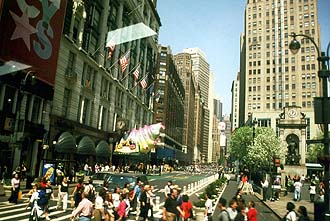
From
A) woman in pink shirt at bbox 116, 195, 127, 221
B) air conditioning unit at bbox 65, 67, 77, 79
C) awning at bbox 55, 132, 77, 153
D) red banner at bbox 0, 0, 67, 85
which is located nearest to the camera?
woman in pink shirt at bbox 116, 195, 127, 221

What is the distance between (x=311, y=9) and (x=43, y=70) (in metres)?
Result: 113

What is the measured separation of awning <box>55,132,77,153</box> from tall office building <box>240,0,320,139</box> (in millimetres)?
91069

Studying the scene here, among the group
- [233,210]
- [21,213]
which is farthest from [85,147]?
[233,210]

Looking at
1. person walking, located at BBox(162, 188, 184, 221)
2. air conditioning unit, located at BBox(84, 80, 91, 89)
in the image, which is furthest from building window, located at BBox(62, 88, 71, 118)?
person walking, located at BBox(162, 188, 184, 221)

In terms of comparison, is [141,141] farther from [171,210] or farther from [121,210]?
[171,210]

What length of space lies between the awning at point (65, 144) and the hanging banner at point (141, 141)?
45.4 feet

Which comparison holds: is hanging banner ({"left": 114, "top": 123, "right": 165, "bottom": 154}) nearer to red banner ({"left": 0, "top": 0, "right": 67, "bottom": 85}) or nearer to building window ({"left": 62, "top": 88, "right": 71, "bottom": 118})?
building window ({"left": 62, "top": 88, "right": 71, "bottom": 118})

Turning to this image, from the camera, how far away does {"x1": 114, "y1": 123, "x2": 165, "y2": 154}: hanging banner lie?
46.0 meters

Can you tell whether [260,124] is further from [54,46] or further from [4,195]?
[4,195]

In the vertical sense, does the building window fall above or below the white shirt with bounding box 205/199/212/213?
above

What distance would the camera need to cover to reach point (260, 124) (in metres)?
99.0

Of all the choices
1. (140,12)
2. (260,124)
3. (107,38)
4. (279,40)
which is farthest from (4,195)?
(279,40)

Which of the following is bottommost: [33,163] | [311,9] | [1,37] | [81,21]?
[33,163]

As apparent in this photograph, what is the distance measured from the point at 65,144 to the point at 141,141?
15391mm
